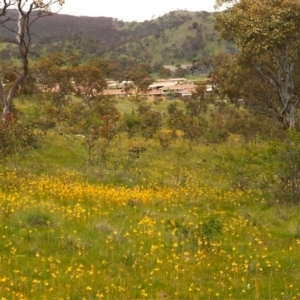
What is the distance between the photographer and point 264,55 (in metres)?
20.1

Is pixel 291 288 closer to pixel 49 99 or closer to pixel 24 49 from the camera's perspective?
pixel 24 49

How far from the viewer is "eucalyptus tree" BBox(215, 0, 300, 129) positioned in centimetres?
1738

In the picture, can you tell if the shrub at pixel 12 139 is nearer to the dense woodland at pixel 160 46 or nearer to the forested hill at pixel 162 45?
the dense woodland at pixel 160 46

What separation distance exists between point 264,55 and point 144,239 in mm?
13592

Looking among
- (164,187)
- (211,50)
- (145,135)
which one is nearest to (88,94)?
(145,135)

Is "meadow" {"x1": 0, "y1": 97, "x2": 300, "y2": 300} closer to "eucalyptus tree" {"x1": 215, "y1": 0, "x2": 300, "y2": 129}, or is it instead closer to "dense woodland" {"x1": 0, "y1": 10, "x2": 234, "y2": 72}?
"eucalyptus tree" {"x1": 215, "y1": 0, "x2": 300, "y2": 129}

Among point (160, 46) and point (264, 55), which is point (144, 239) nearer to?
point (264, 55)

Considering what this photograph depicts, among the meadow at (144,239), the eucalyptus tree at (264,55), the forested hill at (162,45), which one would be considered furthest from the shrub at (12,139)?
the forested hill at (162,45)

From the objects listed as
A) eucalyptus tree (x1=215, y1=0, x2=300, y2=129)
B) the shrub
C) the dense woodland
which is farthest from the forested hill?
the shrub

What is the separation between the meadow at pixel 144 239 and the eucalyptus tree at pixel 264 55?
16.0 ft

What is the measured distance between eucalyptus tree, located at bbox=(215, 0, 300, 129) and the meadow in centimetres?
489

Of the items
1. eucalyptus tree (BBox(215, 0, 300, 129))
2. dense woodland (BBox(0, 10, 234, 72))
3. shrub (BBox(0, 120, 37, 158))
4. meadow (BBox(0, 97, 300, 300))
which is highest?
dense woodland (BBox(0, 10, 234, 72))

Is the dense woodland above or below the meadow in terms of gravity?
above

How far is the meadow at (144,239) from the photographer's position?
6.80 metres
